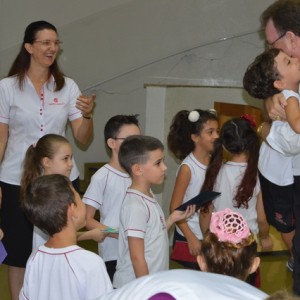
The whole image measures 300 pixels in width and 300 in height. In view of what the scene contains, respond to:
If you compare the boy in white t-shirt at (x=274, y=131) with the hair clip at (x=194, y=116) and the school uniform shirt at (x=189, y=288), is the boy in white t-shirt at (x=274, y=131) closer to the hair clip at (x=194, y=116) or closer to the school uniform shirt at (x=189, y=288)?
the school uniform shirt at (x=189, y=288)

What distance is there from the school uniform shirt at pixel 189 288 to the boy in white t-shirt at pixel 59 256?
1.00m

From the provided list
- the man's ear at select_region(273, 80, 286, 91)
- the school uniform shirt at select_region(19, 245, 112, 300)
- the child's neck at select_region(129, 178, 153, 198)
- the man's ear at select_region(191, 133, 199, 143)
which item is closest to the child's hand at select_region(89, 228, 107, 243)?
the child's neck at select_region(129, 178, 153, 198)

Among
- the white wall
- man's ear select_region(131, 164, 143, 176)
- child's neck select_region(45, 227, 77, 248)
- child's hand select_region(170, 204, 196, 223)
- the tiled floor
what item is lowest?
the tiled floor

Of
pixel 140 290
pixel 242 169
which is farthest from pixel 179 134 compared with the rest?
pixel 140 290

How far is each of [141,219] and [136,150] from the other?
381 mm

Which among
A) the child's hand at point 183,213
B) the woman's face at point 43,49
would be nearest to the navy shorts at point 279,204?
the child's hand at point 183,213

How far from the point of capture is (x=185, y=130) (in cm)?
459

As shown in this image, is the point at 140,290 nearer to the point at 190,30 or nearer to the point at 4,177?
the point at 4,177

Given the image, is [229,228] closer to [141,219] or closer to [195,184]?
[141,219]

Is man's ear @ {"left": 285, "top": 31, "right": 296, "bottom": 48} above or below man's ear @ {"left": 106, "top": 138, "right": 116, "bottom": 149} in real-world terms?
above

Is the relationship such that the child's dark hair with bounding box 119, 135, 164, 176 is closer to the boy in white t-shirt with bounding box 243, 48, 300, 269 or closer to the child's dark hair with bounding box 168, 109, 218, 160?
the boy in white t-shirt with bounding box 243, 48, 300, 269

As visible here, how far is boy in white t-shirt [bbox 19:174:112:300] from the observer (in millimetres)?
2555

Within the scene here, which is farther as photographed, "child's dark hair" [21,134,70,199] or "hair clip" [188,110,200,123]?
"hair clip" [188,110,200,123]

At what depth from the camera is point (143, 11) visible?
681 cm
